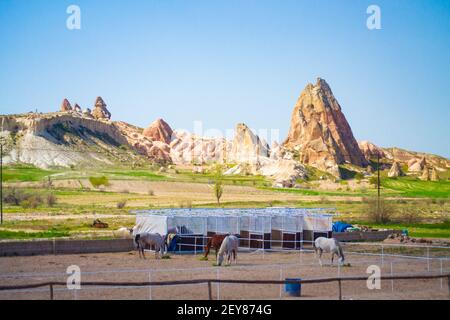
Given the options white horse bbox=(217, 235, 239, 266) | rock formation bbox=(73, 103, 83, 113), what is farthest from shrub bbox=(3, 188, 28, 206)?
rock formation bbox=(73, 103, 83, 113)

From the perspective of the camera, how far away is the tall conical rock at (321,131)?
454 feet

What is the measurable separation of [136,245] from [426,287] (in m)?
11.6

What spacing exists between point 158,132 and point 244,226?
150851 mm

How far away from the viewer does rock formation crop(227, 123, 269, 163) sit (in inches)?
5305

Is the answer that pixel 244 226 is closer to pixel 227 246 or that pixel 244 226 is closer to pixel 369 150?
pixel 227 246

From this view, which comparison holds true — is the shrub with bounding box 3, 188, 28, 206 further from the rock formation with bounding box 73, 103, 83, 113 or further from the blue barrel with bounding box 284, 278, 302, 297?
the rock formation with bounding box 73, 103, 83, 113

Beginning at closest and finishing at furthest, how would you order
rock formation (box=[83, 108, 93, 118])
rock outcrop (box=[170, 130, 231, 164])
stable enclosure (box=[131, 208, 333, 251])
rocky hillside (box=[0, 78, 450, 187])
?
1. stable enclosure (box=[131, 208, 333, 251])
2. rocky hillside (box=[0, 78, 450, 187])
3. rock outcrop (box=[170, 130, 231, 164])
4. rock formation (box=[83, 108, 93, 118])

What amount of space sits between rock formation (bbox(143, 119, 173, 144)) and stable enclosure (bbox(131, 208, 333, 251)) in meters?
145

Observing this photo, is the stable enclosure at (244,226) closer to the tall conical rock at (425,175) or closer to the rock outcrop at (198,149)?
the tall conical rock at (425,175)

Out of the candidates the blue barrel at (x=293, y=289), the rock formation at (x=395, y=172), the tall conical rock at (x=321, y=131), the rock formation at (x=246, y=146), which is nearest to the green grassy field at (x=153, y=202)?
the rock formation at (x=395, y=172)

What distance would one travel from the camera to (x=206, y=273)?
61.2 ft
